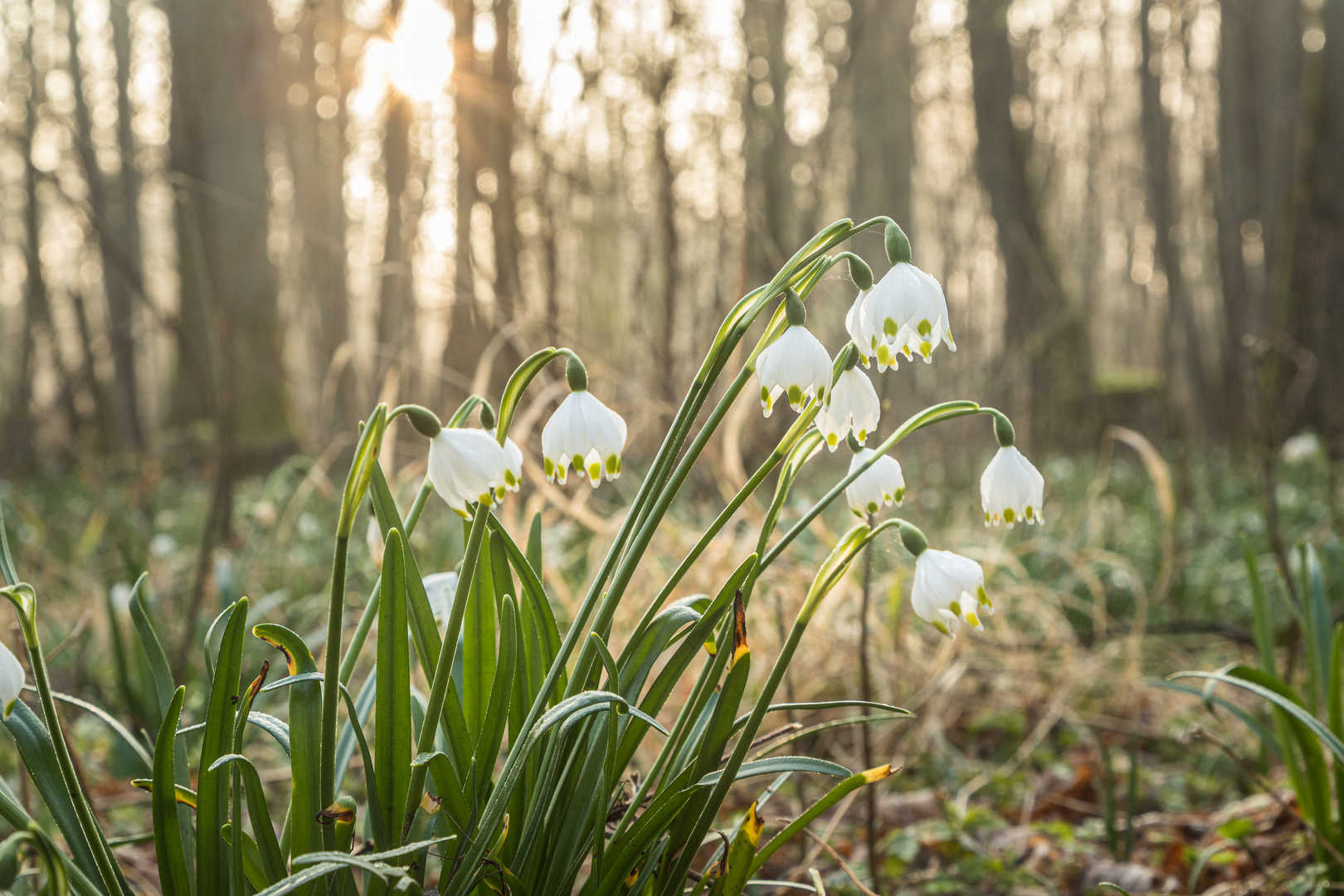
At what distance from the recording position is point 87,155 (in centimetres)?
295

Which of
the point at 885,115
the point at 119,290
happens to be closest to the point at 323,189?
the point at 119,290

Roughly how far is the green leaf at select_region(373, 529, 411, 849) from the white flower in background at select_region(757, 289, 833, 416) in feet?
1.50

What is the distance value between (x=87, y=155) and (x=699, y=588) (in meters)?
2.27

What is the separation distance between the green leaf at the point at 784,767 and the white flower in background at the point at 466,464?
1.43 feet

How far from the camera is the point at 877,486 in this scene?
3.90 ft

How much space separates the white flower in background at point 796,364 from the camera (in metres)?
0.96

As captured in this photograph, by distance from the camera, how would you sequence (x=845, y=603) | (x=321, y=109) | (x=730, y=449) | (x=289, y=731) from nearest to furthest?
(x=289, y=731) → (x=730, y=449) → (x=845, y=603) → (x=321, y=109)

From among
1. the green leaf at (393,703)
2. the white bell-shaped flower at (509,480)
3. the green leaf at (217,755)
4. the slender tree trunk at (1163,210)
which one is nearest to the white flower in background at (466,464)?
the white bell-shaped flower at (509,480)

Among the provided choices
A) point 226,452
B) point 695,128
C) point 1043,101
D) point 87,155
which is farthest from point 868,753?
point 1043,101

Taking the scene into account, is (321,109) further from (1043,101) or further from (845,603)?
(845,603)

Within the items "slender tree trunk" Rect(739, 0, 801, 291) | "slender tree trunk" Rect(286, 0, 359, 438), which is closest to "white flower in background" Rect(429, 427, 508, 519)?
"slender tree trunk" Rect(739, 0, 801, 291)

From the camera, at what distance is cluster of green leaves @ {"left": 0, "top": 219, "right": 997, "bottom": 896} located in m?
1.01

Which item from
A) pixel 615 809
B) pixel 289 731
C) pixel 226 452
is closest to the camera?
pixel 289 731

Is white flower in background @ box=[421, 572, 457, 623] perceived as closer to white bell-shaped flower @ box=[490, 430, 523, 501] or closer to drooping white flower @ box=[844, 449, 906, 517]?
white bell-shaped flower @ box=[490, 430, 523, 501]
